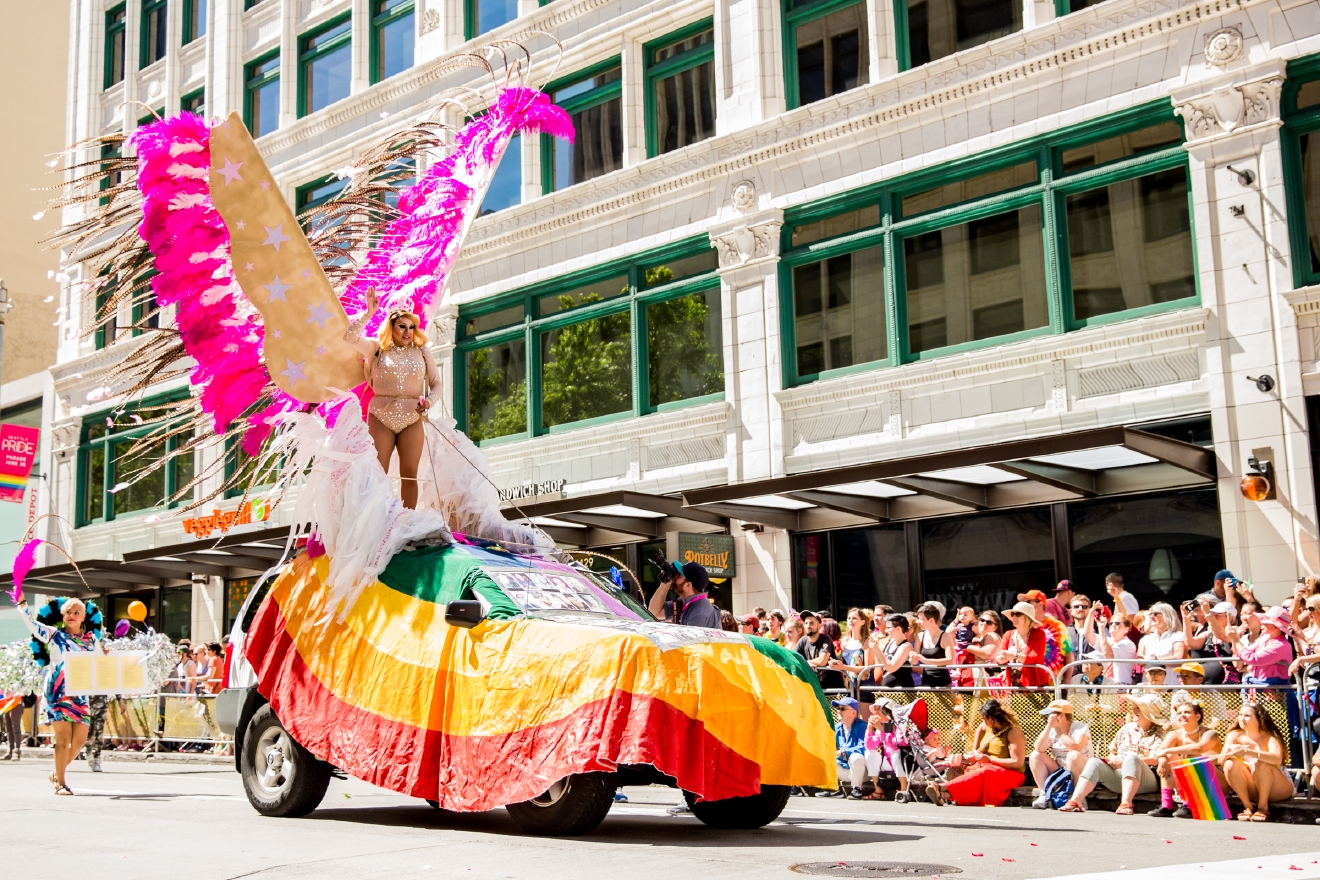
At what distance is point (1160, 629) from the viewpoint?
13.1 metres

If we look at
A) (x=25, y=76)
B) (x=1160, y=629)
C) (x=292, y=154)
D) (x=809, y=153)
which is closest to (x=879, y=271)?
(x=809, y=153)

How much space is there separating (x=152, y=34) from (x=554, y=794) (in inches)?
1308

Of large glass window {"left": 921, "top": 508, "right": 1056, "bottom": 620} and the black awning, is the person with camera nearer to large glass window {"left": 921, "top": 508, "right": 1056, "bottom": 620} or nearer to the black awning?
the black awning

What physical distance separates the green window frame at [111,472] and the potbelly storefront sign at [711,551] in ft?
52.7

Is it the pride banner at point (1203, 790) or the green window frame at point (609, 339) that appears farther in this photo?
the green window frame at point (609, 339)

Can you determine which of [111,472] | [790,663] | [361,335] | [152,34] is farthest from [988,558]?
[152,34]

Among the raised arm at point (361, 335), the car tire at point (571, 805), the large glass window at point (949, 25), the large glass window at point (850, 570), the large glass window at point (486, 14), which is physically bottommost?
the car tire at point (571, 805)

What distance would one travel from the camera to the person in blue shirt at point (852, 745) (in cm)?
1355

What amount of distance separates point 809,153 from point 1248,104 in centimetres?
652

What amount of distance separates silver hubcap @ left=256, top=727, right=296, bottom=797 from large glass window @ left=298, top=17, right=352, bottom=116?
2168 centimetres

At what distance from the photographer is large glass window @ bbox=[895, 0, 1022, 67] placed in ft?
63.4

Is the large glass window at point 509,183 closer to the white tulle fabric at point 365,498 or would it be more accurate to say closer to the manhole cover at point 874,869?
the white tulle fabric at point 365,498

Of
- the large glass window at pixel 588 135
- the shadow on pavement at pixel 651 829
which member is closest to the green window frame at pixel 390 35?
the large glass window at pixel 588 135

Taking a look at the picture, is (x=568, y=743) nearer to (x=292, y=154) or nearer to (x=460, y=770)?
(x=460, y=770)
